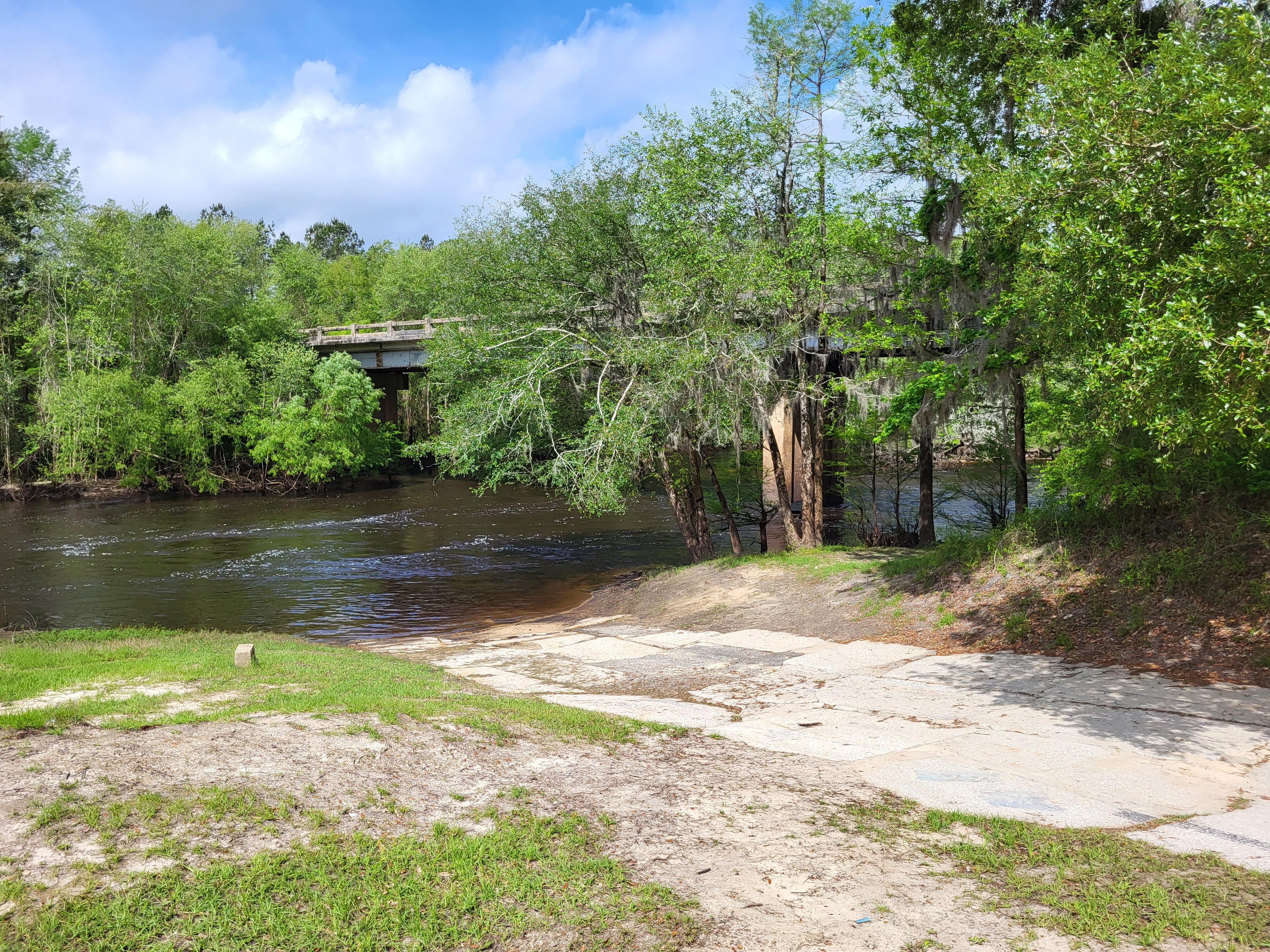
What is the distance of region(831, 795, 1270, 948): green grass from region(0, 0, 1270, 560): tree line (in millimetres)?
3103

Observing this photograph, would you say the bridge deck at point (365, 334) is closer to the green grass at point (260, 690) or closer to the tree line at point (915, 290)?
the tree line at point (915, 290)

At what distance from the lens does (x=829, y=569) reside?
15.1 m

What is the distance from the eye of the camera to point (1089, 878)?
456 centimetres

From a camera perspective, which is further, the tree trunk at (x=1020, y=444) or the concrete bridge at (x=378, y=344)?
the concrete bridge at (x=378, y=344)

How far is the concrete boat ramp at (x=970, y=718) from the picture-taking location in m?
5.70

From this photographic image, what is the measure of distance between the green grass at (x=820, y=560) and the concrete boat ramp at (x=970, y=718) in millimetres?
2659

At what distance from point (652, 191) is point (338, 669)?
392 inches

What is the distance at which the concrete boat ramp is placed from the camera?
5.70m

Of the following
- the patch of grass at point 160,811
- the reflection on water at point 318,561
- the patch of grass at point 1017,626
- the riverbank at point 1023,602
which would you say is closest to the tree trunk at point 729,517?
the riverbank at point 1023,602

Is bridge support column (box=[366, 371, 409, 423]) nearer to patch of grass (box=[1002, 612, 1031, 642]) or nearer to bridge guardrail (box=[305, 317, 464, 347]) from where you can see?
bridge guardrail (box=[305, 317, 464, 347])

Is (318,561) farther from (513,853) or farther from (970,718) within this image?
(513,853)

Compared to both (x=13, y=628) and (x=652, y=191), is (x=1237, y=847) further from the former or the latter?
(x=13, y=628)

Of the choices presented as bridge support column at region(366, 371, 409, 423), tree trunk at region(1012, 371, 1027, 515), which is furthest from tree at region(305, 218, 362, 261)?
tree trunk at region(1012, 371, 1027, 515)

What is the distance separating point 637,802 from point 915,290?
1132cm
